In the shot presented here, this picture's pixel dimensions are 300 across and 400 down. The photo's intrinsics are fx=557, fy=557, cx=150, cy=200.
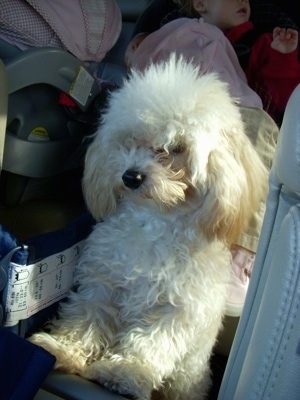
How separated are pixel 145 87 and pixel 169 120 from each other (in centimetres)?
12

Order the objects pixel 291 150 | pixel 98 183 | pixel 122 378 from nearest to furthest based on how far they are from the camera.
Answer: pixel 291 150
pixel 122 378
pixel 98 183

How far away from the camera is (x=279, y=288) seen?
3.20 ft

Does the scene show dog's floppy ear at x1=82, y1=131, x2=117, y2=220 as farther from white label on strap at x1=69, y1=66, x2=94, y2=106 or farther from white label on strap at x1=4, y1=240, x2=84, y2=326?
white label on strap at x1=69, y1=66, x2=94, y2=106

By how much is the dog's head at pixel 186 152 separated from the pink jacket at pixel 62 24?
17.8 inches

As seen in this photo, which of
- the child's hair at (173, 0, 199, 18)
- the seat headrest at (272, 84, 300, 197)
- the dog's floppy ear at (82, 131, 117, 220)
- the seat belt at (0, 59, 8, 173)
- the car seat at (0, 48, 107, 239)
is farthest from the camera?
the child's hair at (173, 0, 199, 18)

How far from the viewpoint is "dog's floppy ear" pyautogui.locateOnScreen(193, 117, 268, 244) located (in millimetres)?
1363

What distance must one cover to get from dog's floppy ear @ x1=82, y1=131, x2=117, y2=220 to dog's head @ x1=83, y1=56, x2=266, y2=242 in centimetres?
2

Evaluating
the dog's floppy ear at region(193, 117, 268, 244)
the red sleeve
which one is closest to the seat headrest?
the dog's floppy ear at region(193, 117, 268, 244)

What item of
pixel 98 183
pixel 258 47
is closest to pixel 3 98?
pixel 98 183

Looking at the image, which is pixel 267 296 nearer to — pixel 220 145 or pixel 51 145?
pixel 220 145

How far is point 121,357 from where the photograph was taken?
1.40 meters

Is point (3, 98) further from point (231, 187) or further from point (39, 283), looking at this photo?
point (231, 187)

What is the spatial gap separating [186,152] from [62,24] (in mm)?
709

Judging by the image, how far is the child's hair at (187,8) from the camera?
196 centimetres
